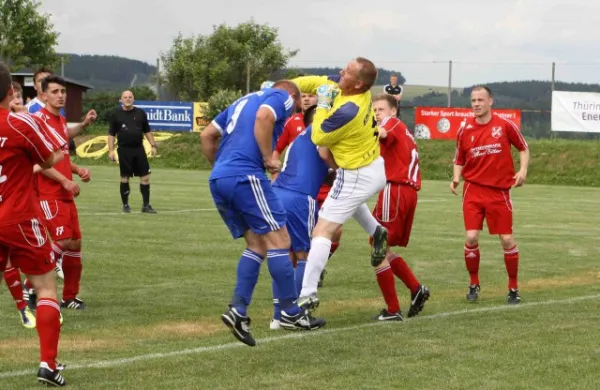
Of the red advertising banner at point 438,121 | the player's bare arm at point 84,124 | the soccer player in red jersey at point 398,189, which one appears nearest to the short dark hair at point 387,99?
the soccer player in red jersey at point 398,189

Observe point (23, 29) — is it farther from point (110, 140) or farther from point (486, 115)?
point (486, 115)

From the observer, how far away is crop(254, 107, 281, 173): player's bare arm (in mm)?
7043

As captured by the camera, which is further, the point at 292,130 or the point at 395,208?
the point at 292,130

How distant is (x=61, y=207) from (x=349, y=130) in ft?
9.39

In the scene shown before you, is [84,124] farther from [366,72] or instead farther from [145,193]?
[145,193]

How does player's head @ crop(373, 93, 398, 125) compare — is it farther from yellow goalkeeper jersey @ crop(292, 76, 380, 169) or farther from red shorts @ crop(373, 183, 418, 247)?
yellow goalkeeper jersey @ crop(292, 76, 380, 169)

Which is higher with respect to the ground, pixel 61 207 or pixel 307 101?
pixel 307 101

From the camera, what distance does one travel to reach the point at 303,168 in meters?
8.48

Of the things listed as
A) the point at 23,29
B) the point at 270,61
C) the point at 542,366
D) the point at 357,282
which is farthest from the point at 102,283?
the point at 270,61

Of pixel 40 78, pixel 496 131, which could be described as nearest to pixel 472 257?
pixel 496 131

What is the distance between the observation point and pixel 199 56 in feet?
196

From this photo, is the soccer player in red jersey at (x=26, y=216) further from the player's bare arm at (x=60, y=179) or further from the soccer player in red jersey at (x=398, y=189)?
the soccer player in red jersey at (x=398, y=189)

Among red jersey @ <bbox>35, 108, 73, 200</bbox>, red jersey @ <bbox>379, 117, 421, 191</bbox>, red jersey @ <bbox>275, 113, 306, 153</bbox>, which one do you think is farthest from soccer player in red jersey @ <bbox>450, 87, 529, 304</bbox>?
red jersey @ <bbox>35, 108, 73, 200</bbox>

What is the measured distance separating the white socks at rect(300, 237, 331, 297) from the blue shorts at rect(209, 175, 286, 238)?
680mm
